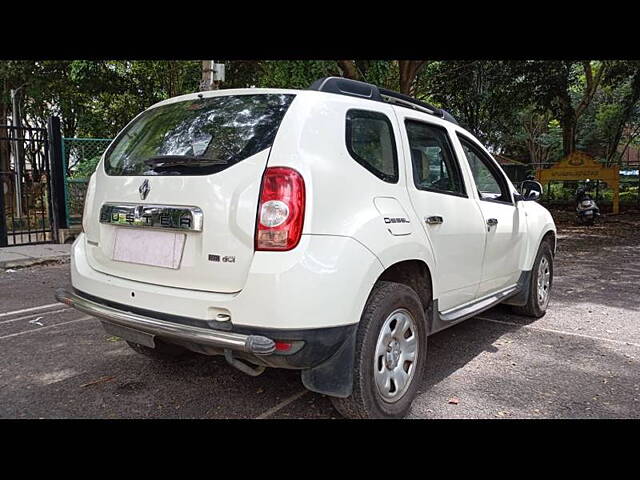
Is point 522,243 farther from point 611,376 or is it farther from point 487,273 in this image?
point 611,376

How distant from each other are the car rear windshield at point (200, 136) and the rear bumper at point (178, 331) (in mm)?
761

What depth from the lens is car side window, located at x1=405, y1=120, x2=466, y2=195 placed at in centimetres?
328

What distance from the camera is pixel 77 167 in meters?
9.98

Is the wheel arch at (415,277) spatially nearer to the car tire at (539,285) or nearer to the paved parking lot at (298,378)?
the paved parking lot at (298,378)

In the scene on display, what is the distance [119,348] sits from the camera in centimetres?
413

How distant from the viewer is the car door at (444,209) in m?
3.20

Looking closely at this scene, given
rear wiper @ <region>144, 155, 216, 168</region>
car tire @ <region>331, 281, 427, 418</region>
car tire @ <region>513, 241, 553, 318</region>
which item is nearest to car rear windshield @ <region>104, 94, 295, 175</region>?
rear wiper @ <region>144, 155, 216, 168</region>

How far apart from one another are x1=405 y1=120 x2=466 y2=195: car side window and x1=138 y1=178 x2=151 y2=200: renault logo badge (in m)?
1.54

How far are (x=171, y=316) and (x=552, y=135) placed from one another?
3577 centimetres

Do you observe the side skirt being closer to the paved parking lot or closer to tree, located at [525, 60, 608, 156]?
the paved parking lot

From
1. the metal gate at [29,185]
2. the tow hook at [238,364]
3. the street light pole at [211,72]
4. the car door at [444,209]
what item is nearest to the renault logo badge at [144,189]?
the tow hook at [238,364]

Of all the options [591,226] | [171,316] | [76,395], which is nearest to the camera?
[171,316]

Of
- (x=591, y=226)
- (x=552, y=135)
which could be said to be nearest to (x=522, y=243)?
(x=591, y=226)

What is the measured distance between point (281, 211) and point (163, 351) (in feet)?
6.23
